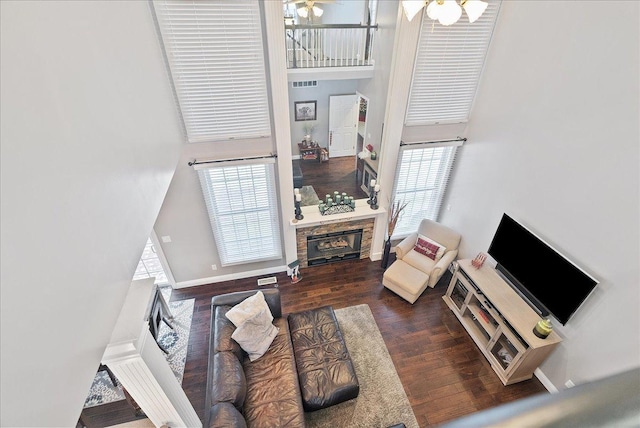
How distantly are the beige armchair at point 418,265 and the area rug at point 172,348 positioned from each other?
3.24 meters

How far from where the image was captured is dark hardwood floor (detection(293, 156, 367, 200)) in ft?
22.9

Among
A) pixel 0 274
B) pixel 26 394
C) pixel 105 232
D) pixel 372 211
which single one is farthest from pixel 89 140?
pixel 372 211

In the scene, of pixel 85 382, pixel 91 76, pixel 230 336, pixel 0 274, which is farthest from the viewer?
pixel 230 336

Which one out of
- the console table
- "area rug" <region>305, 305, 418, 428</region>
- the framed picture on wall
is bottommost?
"area rug" <region>305, 305, 418, 428</region>

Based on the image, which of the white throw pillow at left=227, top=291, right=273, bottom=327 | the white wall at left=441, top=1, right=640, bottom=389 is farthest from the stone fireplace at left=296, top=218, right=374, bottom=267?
the white wall at left=441, top=1, right=640, bottom=389

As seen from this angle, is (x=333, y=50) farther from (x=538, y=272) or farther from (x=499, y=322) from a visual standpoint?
(x=499, y=322)

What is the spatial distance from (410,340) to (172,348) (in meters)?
3.45

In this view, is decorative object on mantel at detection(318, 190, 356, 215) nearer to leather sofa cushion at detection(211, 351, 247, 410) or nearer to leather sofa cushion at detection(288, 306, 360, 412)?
leather sofa cushion at detection(288, 306, 360, 412)

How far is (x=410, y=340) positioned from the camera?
450 centimetres

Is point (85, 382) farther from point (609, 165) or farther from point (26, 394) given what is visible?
point (609, 165)

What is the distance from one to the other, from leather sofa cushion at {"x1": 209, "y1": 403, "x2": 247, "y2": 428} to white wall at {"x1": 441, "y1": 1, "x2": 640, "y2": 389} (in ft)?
10.6

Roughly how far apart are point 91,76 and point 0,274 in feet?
4.64

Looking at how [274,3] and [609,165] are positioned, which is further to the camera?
[274,3]

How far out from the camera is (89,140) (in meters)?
1.81
